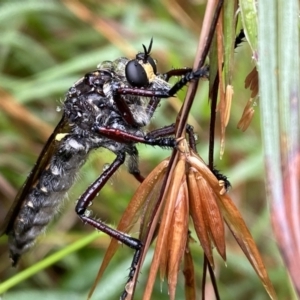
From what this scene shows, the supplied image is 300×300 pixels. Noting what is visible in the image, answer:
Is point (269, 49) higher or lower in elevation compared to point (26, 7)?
lower

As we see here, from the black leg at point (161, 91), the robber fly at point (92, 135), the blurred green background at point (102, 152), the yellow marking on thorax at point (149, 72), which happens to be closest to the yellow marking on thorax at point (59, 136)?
the robber fly at point (92, 135)

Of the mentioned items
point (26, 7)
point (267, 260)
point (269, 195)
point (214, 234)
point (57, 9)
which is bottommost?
point (269, 195)

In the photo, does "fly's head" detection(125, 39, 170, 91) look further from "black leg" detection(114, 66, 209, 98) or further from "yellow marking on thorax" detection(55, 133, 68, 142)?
"yellow marking on thorax" detection(55, 133, 68, 142)

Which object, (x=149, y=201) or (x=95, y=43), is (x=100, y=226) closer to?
(x=149, y=201)

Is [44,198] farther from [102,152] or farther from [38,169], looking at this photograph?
[102,152]

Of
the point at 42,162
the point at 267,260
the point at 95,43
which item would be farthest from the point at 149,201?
the point at 95,43

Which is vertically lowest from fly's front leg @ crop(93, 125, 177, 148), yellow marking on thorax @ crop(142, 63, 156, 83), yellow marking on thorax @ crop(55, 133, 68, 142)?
fly's front leg @ crop(93, 125, 177, 148)

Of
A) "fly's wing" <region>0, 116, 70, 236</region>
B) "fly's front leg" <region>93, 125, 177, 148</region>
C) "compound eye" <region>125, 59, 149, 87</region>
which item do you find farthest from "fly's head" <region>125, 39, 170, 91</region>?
"fly's wing" <region>0, 116, 70, 236</region>

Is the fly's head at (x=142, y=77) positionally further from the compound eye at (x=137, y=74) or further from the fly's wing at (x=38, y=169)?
the fly's wing at (x=38, y=169)
